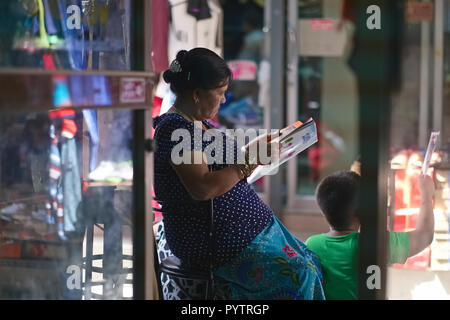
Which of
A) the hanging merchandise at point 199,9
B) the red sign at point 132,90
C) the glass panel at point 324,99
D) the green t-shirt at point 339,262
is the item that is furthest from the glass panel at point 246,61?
the red sign at point 132,90

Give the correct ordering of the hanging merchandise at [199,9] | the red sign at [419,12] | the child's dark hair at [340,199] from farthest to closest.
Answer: the red sign at [419,12], the hanging merchandise at [199,9], the child's dark hair at [340,199]

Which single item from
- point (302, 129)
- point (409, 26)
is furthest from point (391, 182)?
point (409, 26)

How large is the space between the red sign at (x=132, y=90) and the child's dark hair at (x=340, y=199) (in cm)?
100

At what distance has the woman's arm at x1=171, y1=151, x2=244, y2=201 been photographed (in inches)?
85.7

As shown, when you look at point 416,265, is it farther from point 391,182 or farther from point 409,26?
point 409,26

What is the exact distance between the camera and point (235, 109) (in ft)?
18.9

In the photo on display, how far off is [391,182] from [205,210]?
3.42 ft

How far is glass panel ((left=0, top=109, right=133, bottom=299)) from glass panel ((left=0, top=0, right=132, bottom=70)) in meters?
0.16

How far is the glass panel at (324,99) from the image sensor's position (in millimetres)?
5535

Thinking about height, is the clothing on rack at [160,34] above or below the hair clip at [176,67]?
above

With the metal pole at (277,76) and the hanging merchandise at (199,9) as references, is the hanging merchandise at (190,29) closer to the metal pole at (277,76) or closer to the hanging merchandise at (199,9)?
the hanging merchandise at (199,9)

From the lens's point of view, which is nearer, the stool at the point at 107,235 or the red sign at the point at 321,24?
the stool at the point at 107,235

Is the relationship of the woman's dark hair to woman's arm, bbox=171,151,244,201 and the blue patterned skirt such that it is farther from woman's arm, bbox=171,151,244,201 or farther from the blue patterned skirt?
the blue patterned skirt

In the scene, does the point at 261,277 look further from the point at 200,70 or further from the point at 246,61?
the point at 246,61
